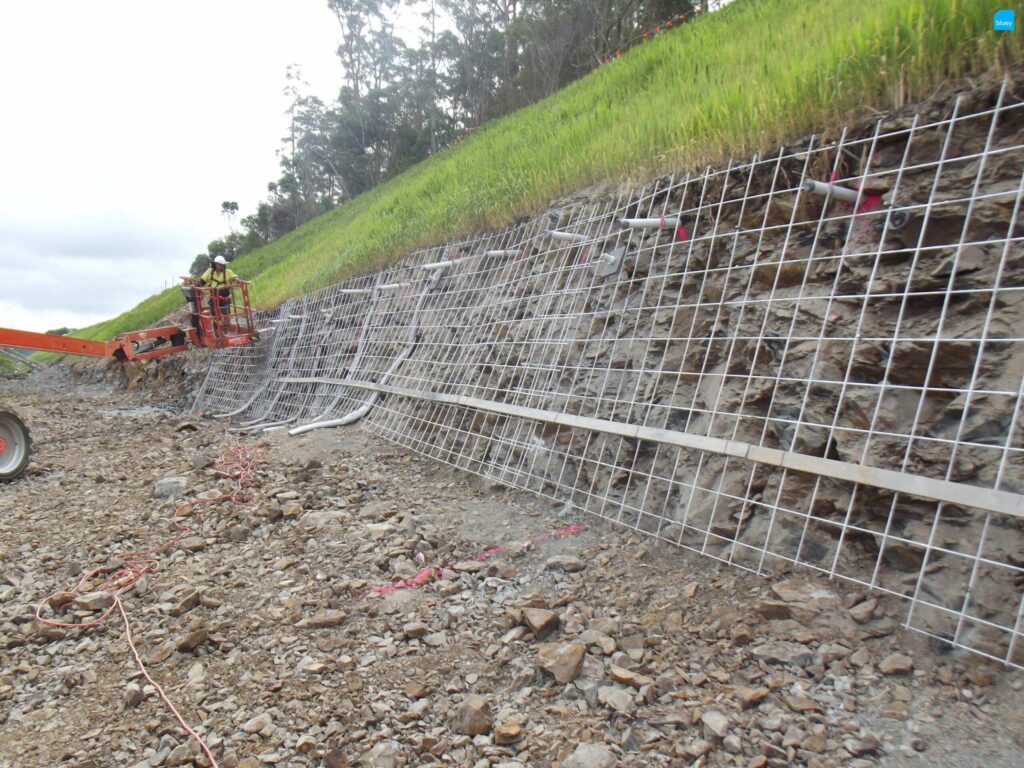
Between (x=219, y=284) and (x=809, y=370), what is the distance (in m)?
8.08

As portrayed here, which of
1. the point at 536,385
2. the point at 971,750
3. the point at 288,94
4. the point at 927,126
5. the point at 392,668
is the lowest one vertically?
the point at 392,668

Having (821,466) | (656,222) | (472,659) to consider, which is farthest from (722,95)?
(472,659)

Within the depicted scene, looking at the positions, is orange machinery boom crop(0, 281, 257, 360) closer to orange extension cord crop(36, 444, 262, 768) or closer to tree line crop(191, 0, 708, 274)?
orange extension cord crop(36, 444, 262, 768)

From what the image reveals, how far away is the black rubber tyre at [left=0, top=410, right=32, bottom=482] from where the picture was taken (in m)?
5.23

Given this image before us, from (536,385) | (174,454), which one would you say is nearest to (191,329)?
(174,454)

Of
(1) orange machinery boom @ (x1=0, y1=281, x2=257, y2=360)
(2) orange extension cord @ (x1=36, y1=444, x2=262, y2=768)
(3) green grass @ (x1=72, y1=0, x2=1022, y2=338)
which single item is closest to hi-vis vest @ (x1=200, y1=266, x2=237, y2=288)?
(1) orange machinery boom @ (x1=0, y1=281, x2=257, y2=360)

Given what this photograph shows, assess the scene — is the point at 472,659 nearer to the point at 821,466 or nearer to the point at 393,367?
the point at 821,466

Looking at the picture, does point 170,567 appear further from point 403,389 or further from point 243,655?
point 403,389

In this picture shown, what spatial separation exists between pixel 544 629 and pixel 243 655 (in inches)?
49.7

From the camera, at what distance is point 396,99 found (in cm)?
3155

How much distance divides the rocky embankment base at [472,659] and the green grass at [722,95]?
7.35ft

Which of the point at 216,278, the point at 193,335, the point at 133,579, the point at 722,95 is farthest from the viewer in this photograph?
the point at 216,278

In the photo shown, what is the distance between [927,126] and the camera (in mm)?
2381

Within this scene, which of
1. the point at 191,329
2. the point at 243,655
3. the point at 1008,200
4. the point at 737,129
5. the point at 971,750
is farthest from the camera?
the point at 191,329
